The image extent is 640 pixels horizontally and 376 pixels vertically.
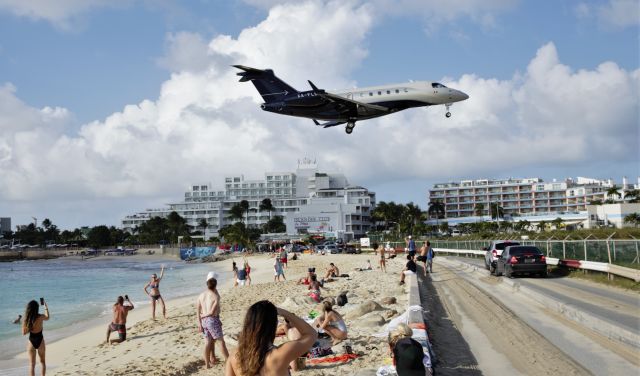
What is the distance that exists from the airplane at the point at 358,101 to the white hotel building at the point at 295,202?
98.9m

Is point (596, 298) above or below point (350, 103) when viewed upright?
below

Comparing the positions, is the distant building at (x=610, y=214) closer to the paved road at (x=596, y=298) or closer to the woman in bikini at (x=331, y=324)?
the paved road at (x=596, y=298)

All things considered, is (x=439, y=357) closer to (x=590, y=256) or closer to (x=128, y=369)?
(x=128, y=369)

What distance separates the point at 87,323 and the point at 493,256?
18.6 meters

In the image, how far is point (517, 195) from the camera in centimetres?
17000

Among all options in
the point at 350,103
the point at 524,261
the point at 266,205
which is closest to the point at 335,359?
the point at 524,261

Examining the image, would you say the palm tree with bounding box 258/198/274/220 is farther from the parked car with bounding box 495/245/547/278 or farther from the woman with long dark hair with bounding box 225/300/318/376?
the woman with long dark hair with bounding box 225/300/318/376

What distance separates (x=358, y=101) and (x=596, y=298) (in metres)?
16.3

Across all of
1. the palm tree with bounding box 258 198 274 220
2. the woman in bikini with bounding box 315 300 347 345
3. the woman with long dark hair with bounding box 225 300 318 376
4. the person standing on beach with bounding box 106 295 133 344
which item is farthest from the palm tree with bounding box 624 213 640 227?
the palm tree with bounding box 258 198 274 220

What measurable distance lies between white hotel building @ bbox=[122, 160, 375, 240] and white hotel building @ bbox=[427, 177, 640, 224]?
24.7 m

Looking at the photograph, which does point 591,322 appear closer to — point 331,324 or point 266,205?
point 331,324

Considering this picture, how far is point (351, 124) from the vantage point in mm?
30344

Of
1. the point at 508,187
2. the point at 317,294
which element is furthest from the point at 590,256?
the point at 508,187

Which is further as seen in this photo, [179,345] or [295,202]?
[295,202]
